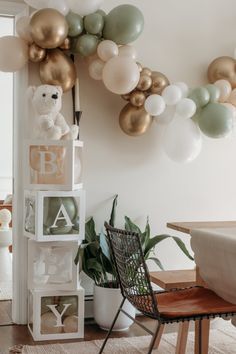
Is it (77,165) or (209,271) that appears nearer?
(209,271)

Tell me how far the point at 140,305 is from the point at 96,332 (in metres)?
1.18

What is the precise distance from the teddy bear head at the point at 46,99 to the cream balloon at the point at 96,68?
0.26 metres

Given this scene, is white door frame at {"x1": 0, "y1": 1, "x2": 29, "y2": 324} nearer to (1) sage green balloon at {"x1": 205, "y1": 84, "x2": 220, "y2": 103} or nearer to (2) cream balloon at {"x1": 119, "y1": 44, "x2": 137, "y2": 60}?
(2) cream balloon at {"x1": 119, "y1": 44, "x2": 137, "y2": 60}

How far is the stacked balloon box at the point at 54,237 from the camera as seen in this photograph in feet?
10.5

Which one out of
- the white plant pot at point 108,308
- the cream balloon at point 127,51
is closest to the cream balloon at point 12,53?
the cream balloon at point 127,51

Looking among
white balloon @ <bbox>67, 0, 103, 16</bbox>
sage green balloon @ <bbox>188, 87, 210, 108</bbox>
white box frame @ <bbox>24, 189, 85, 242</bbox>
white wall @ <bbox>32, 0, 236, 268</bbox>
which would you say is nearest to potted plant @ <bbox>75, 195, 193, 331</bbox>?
white box frame @ <bbox>24, 189, 85, 242</bbox>

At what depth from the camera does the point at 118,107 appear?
3688mm

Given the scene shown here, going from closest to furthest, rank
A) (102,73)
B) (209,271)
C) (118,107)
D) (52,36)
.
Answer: (209,271), (52,36), (102,73), (118,107)

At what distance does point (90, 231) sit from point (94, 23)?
127cm

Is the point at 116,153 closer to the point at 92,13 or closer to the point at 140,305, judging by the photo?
the point at 92,13

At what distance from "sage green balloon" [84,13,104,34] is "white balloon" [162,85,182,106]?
0.55m

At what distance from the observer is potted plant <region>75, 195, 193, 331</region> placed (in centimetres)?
338

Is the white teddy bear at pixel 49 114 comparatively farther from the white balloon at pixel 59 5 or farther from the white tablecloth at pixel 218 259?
the white tablecloth at pixel 218 259

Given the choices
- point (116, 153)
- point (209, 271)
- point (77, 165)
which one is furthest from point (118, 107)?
point (209, 271)
